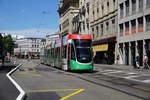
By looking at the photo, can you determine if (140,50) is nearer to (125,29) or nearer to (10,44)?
(125,29)

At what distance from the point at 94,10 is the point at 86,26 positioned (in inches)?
302

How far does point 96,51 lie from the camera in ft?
191

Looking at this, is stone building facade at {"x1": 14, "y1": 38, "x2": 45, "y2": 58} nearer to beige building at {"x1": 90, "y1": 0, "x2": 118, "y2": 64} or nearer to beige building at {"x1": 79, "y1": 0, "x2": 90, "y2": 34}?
beige building at {"x1": 79, "y1": 0, "x2": 90, "y2": 34}

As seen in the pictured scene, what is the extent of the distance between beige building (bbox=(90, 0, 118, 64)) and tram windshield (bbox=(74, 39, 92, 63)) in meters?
23.6

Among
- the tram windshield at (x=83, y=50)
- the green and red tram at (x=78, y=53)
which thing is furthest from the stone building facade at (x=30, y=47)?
the tram windshield at (x=83, y=50)

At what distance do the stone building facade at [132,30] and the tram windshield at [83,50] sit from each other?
1429cm

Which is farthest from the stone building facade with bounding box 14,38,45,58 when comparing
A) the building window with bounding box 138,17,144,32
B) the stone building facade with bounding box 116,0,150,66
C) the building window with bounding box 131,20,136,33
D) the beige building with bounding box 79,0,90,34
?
the building window with bounding box 138,17,144,32

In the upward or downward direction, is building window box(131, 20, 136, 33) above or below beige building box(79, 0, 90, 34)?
below

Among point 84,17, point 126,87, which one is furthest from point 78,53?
point 84,17

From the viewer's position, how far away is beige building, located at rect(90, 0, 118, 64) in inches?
1925

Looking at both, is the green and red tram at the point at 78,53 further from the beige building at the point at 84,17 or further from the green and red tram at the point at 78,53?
the beige building at the point at 84,17

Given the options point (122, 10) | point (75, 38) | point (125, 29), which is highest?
point (122, 10)

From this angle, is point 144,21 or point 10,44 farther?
point 10,44

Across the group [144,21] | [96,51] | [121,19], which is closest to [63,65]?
[144,21]
